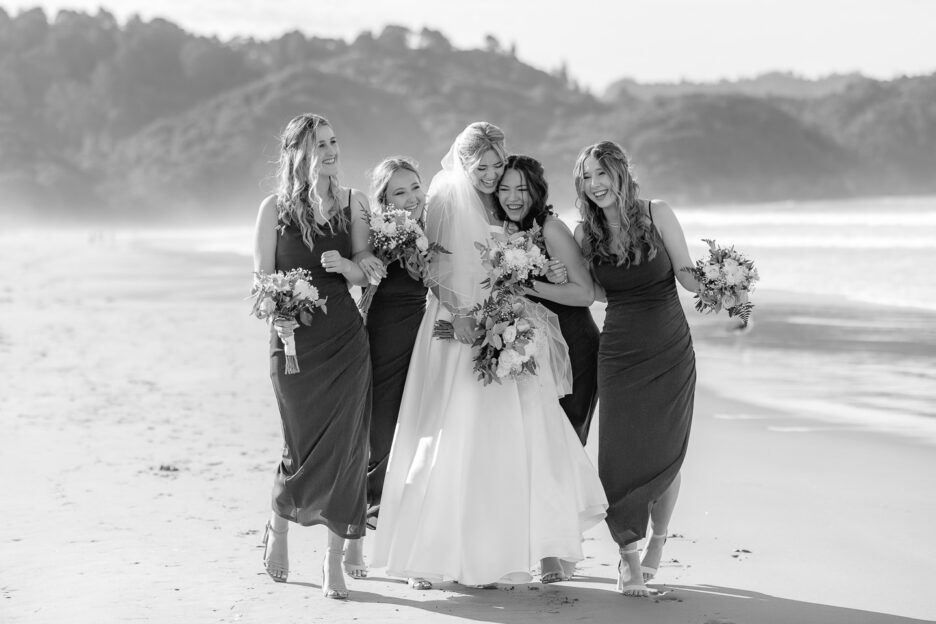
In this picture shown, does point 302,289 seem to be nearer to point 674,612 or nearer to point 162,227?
point 674,612

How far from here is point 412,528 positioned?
4980 mm

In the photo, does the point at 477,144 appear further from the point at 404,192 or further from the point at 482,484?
the point at 482,484

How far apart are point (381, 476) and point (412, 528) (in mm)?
572

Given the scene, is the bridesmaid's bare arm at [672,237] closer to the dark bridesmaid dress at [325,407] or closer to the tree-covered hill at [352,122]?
the dark bridesmaid dress at [325,407]

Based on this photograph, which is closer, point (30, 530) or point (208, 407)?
point (30, 530)

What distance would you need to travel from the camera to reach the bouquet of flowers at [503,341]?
196 inches

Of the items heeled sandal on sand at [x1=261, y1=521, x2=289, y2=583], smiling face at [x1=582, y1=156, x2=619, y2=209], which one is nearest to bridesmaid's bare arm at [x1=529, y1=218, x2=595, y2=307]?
smiling face at [x1=582, y1=156, x2=619, y2=209]

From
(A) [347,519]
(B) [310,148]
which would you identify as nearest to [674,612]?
(A) [347,519]

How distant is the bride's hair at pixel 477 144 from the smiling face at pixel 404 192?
40 cm

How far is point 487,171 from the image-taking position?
526 centimetres

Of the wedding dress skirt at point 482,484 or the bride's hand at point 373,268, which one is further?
the bride's hand at point 373,268

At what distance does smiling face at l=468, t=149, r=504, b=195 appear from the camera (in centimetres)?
525

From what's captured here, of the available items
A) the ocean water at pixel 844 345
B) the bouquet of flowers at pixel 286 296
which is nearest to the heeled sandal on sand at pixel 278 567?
the bouquet of flowers at pixel 286 296

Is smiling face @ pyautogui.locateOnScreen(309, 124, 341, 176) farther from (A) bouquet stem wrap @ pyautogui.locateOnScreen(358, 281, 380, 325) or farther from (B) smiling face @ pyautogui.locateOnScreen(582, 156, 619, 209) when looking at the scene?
(B) smiling face @ pyautogui.locateOnScreen(582, 156, 619, 209)
